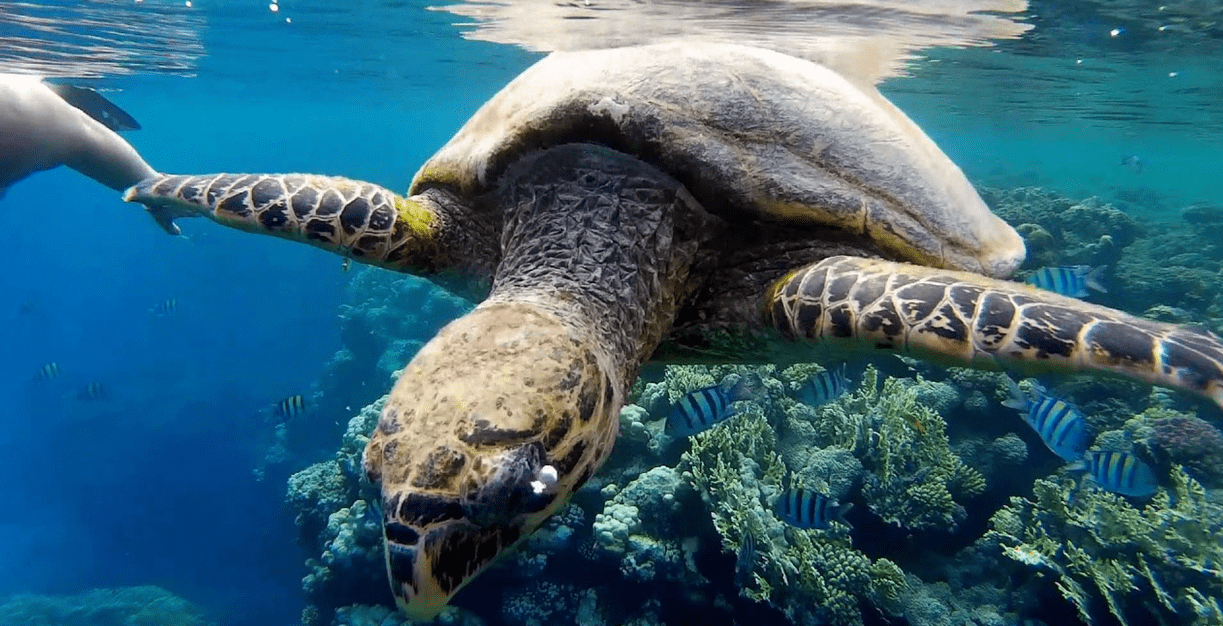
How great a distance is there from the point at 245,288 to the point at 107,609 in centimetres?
1510

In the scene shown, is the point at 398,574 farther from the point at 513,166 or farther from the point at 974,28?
the point at 974,28

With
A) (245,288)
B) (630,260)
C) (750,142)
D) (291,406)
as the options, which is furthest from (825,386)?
(245,288)

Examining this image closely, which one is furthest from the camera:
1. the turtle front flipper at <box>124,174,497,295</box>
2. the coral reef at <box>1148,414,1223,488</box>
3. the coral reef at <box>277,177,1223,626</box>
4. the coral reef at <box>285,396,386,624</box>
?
the coral reef at <box>285,396,386,624</box>

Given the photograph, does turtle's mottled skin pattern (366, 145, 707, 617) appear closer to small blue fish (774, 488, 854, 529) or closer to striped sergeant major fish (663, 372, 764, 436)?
striped sergeant major fish (663, 372, 764, 436)

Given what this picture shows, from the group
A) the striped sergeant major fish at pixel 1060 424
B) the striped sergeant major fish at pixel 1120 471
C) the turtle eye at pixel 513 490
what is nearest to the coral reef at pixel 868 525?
the striped sergeant major fish at pixel 1120 471

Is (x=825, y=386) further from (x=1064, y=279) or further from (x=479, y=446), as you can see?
(x=479, y=446)

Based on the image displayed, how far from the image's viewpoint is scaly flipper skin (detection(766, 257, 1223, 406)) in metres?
1.82

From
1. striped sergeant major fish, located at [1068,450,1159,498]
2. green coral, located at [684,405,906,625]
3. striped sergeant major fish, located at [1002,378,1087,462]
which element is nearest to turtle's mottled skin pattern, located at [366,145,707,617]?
green coral, located at [684,405,906,625]

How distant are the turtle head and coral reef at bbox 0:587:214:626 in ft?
41.8

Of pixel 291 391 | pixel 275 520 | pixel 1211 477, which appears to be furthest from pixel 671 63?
pixel 291 391

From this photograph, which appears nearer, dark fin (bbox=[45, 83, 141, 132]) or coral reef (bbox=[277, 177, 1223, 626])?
coral reef (bbox=[277, 177, 1223, 626])

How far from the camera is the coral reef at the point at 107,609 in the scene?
11.7 metres

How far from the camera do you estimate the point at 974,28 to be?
11828 millimetres

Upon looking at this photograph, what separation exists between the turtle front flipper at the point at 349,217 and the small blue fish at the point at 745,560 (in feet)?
9.02
